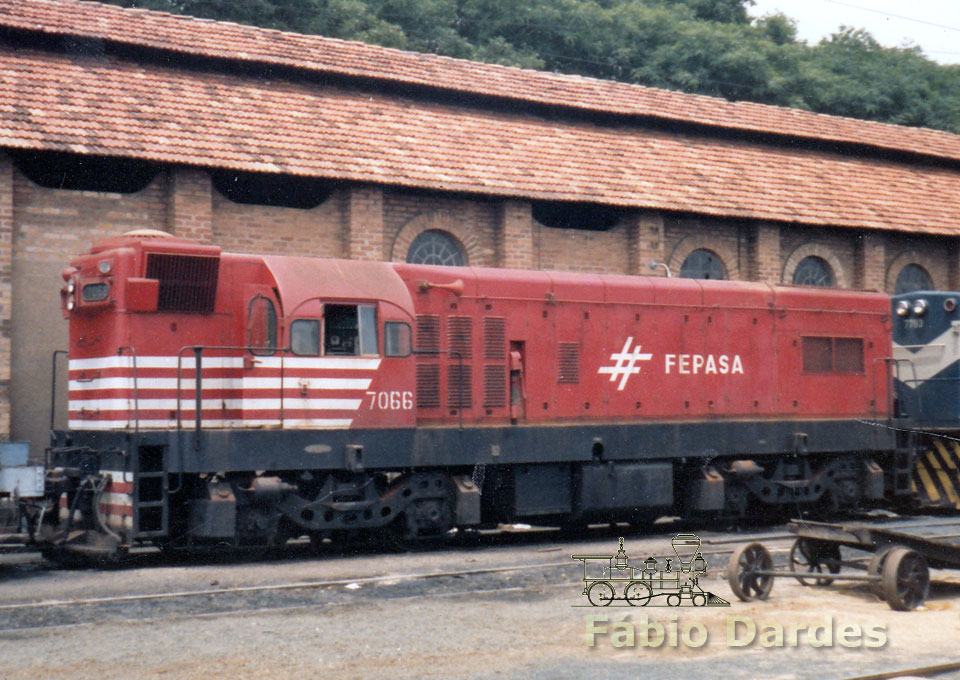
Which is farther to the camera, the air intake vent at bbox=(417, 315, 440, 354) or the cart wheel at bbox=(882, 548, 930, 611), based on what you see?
the air intake vent at bbox=(417, 315, 440, 354)

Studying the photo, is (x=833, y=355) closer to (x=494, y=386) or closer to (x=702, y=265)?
(x=494, y=386)

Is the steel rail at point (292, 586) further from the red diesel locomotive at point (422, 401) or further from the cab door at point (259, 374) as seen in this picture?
the cab door at point (259, 374)

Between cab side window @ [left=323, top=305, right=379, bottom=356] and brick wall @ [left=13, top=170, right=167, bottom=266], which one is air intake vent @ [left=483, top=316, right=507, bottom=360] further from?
brick wall @ [left=13, top=170, right=167, bottom=266]

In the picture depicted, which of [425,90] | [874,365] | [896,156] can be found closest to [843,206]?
[896,156]

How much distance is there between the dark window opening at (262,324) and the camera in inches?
449

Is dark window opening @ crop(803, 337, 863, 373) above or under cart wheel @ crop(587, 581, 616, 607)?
above

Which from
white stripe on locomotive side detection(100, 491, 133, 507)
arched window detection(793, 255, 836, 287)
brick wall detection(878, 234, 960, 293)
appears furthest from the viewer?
brick wall detection(878, 234, 960, 293)

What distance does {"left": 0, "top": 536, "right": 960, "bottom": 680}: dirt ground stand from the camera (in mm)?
6867

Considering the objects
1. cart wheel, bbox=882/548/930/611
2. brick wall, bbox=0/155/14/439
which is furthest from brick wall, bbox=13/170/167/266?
cart wheel, bbox=882/548/930/611

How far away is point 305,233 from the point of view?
1741 centimetres

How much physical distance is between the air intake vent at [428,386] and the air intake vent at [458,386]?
158mm

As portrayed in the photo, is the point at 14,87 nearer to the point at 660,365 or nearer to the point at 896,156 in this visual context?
the point at 660,365

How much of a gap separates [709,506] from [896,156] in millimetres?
14978

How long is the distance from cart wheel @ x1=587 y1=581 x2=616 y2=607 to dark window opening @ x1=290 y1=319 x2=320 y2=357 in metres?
3.85
